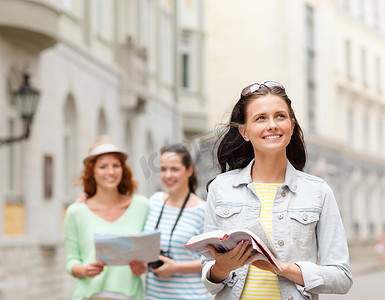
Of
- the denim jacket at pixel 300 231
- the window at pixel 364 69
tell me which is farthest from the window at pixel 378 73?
the denim jacket at pixel 300 231

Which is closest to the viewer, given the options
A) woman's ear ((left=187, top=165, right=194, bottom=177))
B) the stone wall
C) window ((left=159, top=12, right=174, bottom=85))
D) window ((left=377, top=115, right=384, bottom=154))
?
woman's ear ((left=187, top=165, right=194, bottom=177))

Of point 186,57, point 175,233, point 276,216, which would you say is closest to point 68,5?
point 186,57

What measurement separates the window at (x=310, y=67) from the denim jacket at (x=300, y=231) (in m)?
36.3

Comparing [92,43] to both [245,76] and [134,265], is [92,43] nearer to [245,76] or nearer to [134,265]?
[134,265]

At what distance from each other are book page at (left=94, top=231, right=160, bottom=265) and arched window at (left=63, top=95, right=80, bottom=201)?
12.6 meters

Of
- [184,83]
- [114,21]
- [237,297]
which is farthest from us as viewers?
[184,83]

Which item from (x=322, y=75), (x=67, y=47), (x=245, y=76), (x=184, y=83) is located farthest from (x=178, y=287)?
(x=322, y=75)

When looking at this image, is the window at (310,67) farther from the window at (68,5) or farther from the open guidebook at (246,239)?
the open guidebook at (246,239)

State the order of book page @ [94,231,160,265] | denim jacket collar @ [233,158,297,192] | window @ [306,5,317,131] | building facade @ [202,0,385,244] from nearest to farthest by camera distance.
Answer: denim jacket collar @ [233,158,297,192] < book page @ [94,231,160,265] < building facade @ [202,0,385,244] < window @ [306,5,317,131]

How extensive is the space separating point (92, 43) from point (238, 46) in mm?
18848

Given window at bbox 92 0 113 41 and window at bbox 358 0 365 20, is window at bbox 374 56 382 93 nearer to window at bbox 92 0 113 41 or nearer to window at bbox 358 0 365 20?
window at bbox 358 0 365 20

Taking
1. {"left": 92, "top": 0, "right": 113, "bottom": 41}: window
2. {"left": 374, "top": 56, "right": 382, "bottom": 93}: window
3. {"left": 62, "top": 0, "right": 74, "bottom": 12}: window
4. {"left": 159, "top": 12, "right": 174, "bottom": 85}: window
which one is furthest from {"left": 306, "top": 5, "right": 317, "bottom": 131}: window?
{"left": 62, "top": 0, "right": 74, "bottom": 12}: window

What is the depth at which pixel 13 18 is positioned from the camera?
47.8 feet

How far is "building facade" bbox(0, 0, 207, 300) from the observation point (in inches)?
579
